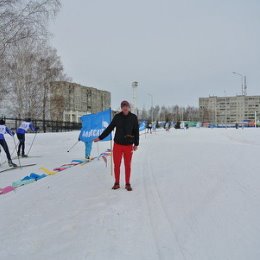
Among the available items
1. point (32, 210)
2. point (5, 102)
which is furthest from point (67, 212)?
point (5, 102)

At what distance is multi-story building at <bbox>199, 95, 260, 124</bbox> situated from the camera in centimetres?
14912

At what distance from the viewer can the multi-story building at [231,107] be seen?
149125 millimetres

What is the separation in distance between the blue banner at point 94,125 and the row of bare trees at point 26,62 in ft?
19.5

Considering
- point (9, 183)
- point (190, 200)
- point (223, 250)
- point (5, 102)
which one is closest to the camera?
point (223, 250)

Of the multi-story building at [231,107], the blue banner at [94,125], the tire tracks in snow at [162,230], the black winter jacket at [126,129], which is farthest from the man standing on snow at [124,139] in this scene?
the multi-story building at [231,107]

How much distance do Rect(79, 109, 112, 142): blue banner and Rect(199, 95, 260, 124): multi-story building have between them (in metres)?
141

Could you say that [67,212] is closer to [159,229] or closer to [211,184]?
[159,229]

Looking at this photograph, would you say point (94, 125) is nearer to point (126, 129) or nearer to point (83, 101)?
point (126, 129)

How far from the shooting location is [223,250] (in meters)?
3.21

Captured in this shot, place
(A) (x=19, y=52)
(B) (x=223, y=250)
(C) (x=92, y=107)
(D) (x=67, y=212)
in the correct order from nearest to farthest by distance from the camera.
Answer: (B) (x=223, y=250), (D) (x=67, y=212), (A) (x=19, y=52), (C) (x=92, y=107)

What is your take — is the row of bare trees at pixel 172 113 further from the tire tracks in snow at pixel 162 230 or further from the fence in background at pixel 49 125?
the tire tracks in snow at pixel 162 230

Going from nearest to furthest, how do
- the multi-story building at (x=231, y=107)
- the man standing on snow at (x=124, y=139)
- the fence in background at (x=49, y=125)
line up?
the man standing on snow at (x=124, y=139), the fence in background at (x=49, y=125), the multi-story building at (x=231, y=107)

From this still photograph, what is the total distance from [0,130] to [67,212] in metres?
6.67

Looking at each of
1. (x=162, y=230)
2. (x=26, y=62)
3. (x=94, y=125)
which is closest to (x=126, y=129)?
(x=162, y=230)
